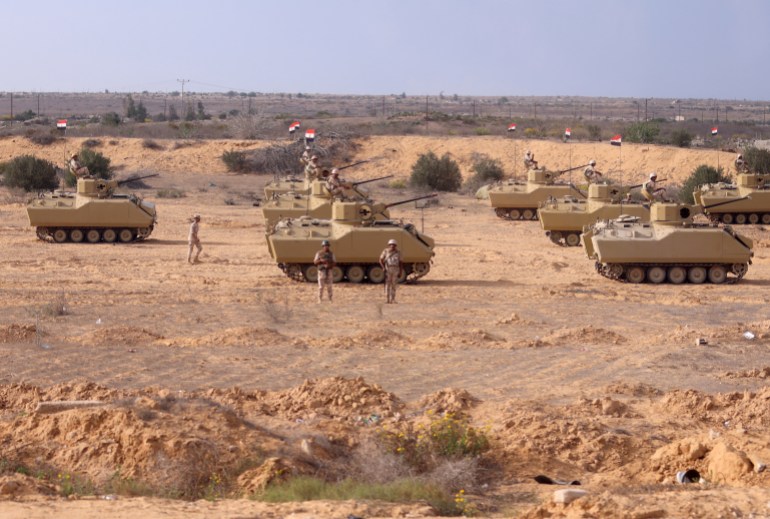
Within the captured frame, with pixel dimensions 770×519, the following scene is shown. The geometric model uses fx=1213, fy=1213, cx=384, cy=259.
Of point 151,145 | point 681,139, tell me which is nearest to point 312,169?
point 151,145

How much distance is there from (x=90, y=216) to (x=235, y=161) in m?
25.1

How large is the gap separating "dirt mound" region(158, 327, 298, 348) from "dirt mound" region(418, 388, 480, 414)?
3.95m

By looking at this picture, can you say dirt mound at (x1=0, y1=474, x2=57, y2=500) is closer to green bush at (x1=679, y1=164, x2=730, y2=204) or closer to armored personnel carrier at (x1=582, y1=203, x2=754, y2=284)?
armored personnel carrier at (x1=582, y1=203, x2=754, y2=284)

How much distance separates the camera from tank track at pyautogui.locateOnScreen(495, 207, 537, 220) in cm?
3828

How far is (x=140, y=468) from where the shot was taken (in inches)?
401

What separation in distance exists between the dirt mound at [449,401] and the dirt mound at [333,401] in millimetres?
319

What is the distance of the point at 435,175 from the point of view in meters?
48.4

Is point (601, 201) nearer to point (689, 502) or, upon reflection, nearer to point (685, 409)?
point (685, 409)

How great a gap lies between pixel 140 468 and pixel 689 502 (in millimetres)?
4505

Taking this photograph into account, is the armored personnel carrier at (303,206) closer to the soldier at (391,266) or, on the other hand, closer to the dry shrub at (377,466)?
the soldier at (391,266)

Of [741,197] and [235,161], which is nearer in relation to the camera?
[741,197]

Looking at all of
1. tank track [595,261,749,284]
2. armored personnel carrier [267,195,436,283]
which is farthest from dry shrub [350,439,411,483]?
tank track [595,261,749,284]

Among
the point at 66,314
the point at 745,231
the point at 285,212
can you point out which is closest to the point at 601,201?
the point at 745,231

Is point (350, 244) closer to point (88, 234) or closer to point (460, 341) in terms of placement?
point (460, 341)
